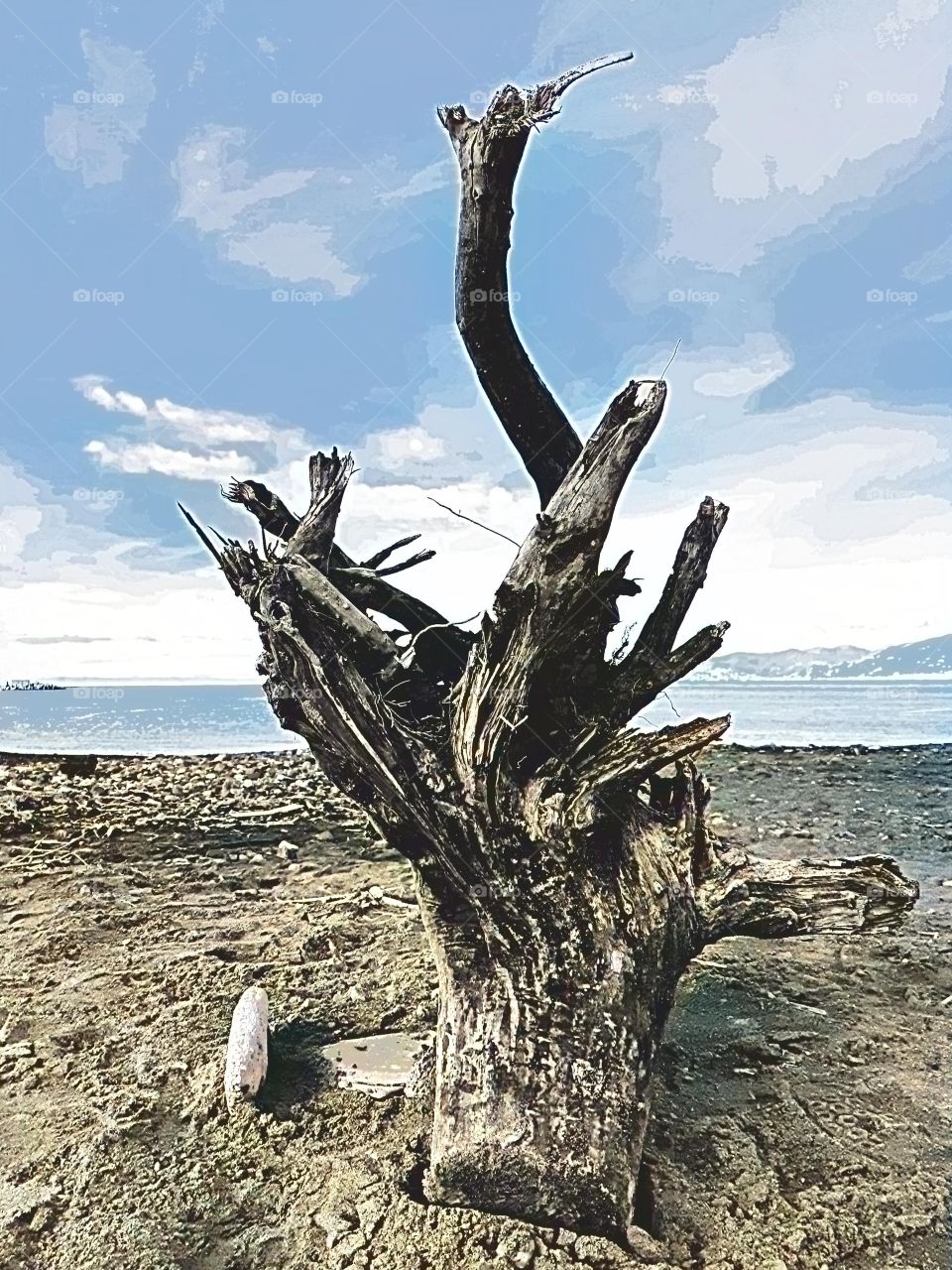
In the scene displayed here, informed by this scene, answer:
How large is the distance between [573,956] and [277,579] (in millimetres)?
1723

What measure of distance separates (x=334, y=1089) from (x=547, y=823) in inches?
61.5

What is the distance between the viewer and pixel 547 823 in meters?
2.80

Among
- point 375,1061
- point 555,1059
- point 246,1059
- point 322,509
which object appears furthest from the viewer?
point 322,509

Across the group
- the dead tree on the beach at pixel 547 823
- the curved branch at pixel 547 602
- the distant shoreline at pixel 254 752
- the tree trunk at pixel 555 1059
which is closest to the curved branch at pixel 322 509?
the dead tree on the beach at pixel 547 823

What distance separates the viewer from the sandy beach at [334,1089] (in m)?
2.61

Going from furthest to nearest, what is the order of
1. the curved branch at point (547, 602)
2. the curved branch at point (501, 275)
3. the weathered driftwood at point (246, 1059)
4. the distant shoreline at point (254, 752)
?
the distant shoreline at point (254, 752) → the weathered driftwood at point (246, 1059) → the curved branch at point (501, 275) → the curved branch at point (547, 602)

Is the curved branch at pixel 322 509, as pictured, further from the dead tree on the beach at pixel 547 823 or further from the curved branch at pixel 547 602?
the curved branch at pixel 547 602

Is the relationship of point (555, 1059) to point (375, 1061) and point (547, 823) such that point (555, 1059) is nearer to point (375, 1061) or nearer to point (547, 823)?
point (547, 823)

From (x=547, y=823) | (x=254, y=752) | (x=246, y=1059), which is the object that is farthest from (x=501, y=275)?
(x=254, y=752)

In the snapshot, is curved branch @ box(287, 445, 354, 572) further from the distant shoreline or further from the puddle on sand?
the distant shoreline

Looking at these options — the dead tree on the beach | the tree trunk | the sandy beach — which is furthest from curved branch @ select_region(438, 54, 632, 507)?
the sandy beach

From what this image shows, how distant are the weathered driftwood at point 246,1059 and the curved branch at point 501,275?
2.59m

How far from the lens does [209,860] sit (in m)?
6.74

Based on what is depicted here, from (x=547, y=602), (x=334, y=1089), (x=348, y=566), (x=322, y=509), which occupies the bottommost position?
(x=334, y=1089)
